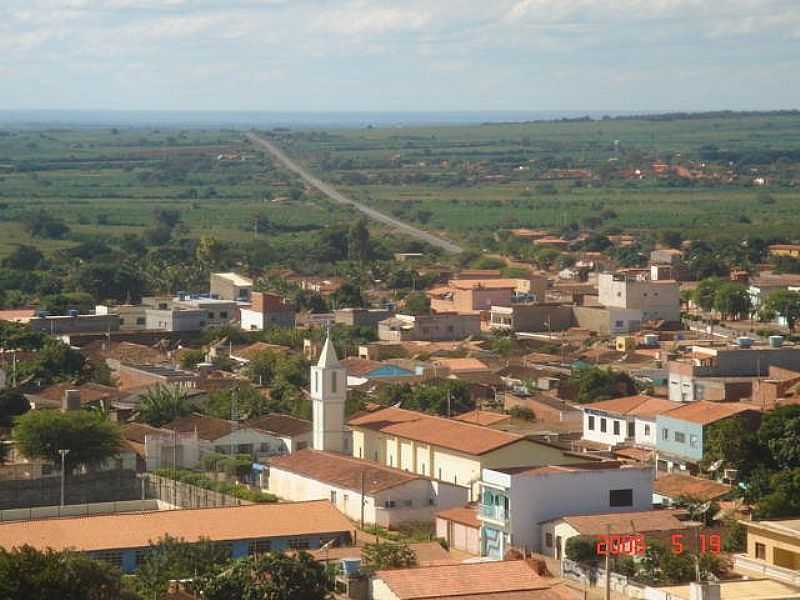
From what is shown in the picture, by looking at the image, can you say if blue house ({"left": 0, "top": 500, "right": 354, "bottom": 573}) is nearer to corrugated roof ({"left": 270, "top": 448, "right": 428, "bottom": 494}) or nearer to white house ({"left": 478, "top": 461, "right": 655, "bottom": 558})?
white house ({"left": 478, "top": 461, "right": 655, "bottom": 558})

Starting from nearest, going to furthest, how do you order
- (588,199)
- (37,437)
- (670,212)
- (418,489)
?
1. (418,489)
2. (37,437)
3. (670,212)
4. (588,199)

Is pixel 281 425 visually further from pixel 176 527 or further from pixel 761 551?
pixel 761 551

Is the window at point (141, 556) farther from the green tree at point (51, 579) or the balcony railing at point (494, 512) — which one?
the balcony railing at point (494, 512)

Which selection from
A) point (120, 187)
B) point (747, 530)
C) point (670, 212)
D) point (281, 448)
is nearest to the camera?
point (747, 530)

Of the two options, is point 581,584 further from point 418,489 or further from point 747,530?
point 418,489

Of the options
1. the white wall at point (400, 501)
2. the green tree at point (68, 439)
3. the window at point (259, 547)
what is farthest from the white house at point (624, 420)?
the window at point (259, 547)

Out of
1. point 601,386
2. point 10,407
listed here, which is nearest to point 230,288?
point 601,386

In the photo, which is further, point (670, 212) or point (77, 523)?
point (670, 212)

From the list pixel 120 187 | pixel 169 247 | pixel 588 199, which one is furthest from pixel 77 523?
pixel 120 187
